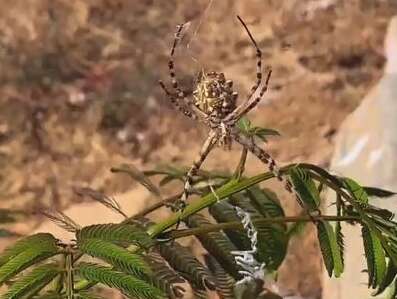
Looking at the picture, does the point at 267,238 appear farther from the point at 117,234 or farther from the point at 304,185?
the point at 117,234

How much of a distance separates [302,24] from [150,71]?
0.27 m

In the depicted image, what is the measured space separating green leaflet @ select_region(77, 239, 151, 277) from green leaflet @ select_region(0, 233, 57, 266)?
0.03 m

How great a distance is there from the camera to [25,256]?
0.64 metres

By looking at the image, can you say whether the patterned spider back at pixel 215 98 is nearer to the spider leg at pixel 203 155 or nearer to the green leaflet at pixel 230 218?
the spider leg at pixel 203 155

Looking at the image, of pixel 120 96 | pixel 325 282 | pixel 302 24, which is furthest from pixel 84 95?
pixel 325 282

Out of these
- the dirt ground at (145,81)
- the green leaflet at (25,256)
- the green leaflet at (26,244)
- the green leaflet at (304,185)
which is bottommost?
the green leaflet at (25,256)

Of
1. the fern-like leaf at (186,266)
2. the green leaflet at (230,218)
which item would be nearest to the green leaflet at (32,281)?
the fern-like leaf at (186,266)

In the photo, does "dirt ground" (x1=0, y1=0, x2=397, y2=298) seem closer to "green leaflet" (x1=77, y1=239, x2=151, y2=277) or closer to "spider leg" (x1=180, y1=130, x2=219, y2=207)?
"spider leg" (x1=180, y1=130, x2=219, y2=207)

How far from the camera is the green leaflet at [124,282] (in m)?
0.64

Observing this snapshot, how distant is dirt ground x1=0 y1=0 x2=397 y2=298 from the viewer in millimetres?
1535

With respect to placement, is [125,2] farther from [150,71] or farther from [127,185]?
[127,185]

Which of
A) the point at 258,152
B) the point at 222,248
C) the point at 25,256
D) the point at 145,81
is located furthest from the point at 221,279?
the point at 145,81

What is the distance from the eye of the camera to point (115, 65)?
61.2 inches

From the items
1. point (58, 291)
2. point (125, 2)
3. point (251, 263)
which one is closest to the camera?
point (58, 291)
